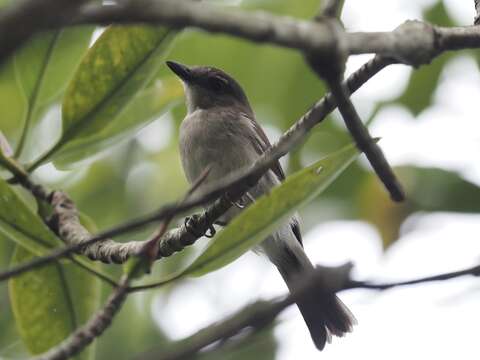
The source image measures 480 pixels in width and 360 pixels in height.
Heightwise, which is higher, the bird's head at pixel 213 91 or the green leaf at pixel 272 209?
the green leaf at pixel 272 209

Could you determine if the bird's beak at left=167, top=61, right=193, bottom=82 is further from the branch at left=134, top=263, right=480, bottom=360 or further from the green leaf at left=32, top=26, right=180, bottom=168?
the branch at left=134, top=263, right=480, bottom=360

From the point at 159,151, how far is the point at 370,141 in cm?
371

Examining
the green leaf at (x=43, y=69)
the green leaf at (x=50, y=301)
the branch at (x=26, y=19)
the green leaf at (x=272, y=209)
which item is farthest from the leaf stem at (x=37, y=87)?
the branch at (x=26, y=19)

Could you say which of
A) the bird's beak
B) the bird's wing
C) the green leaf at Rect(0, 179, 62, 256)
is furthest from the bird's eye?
the green leaf at Rect(0, 179, 62, 256)

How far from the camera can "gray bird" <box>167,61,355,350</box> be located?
188 inches

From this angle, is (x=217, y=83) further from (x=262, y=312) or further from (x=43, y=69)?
(x=262, y=312)

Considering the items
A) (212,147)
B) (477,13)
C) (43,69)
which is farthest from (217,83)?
(477,13)

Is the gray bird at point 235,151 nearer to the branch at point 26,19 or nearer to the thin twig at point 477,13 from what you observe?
the thin twig at point 477,13

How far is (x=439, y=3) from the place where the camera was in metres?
4.78

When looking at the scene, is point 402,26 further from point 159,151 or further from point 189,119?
point 159,151

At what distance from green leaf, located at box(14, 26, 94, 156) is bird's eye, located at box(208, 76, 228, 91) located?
1839 millimetres

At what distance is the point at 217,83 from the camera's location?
550 cm

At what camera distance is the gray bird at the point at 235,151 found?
188 inches

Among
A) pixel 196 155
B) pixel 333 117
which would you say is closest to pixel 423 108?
pixel 333 117
